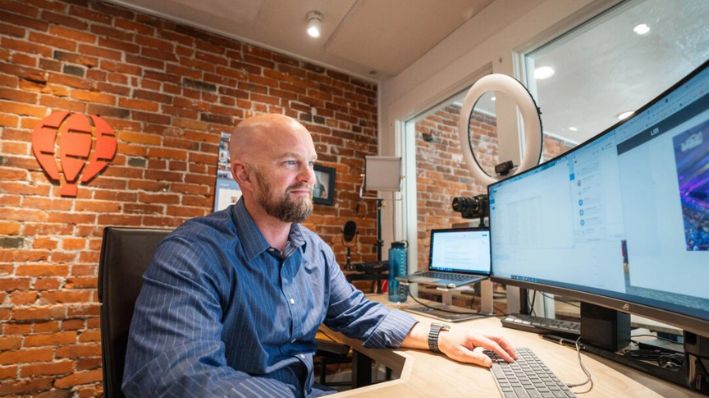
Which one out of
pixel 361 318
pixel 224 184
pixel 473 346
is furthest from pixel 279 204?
pixel 224 184

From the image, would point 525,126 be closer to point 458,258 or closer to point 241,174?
point 458,258

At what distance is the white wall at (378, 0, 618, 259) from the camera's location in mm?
1780

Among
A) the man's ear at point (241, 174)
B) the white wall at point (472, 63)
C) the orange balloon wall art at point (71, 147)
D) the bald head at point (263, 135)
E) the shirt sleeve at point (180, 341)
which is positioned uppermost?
the white wall at point (472, 63)

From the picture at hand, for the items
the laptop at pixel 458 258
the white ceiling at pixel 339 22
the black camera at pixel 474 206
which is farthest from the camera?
the white ceiling at pixel 339 22

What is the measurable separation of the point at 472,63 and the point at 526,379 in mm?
2042

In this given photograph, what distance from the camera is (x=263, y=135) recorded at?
3.75 ft

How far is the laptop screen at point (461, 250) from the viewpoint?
1.58 metres

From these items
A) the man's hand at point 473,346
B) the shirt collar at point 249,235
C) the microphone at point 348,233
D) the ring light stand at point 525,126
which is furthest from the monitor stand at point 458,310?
the microphone at point 348,233

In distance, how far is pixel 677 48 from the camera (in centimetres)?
209

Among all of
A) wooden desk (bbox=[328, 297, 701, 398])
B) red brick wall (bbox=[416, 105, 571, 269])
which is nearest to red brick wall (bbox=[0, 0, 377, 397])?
red brick wall (bbox=[416, 105, 571, 269])

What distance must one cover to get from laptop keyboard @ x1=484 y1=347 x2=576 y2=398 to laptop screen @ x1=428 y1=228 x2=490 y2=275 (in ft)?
2.46

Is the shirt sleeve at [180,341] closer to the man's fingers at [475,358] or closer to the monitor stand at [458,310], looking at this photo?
the man's fingers at [475,358]

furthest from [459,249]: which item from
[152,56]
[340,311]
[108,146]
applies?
[152,56]

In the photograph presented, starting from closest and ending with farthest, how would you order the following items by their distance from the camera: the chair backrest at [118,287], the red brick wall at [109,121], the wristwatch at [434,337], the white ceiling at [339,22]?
1. the chair backrest at [118,287]
2. the wristwatch at [434,337]
3. the red brick wall at [109,121]
4. the white ceiling at [339,22]
